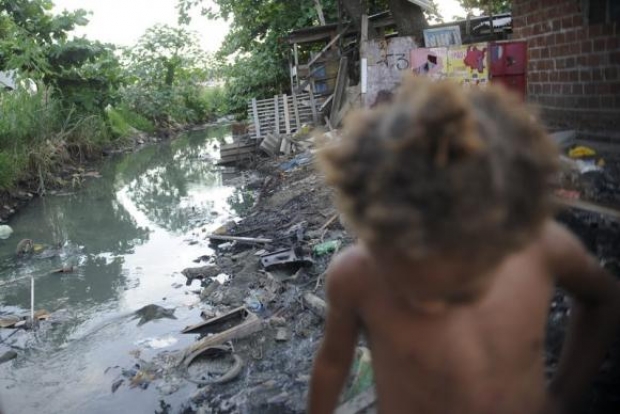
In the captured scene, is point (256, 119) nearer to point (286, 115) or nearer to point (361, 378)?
point (286, 115)

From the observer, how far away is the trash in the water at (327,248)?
5887mm

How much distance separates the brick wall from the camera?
160 inches

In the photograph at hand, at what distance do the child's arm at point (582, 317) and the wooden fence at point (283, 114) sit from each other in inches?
518

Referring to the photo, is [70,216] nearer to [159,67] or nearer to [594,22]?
[594,22]

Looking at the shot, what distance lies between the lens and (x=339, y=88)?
1354 centimetres

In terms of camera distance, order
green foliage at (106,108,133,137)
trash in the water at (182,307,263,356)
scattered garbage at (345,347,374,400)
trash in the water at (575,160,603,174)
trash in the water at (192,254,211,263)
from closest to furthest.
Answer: scattered garbage at (345,347,374,400) → trash in the water at (575,160,603,174) → trash in the water at (182,307,263,356) → trash in the water at (192,254,211,263) → green foliage at (106,108,133,137)

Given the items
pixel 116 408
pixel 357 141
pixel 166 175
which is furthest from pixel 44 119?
pixel 357 141

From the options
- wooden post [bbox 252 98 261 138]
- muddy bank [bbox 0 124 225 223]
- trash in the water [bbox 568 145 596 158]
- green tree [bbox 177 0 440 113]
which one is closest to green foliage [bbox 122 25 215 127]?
muddy bank [bbox 0 124 225 223]

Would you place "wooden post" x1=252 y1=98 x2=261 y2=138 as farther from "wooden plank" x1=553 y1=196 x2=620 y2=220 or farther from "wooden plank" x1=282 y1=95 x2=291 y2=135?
"wooden plank" x1=553 y1=196 x2=620 y2=220

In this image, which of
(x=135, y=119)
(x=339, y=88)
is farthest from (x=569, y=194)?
(x=135, y=119)

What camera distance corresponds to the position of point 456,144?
773 millimetres

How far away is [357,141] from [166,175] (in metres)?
14.4

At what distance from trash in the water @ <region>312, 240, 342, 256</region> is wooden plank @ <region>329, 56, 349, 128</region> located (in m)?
7.75

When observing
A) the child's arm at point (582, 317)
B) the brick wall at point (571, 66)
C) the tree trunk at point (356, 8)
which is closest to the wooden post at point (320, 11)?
the tree trunk at point (356, 8)
